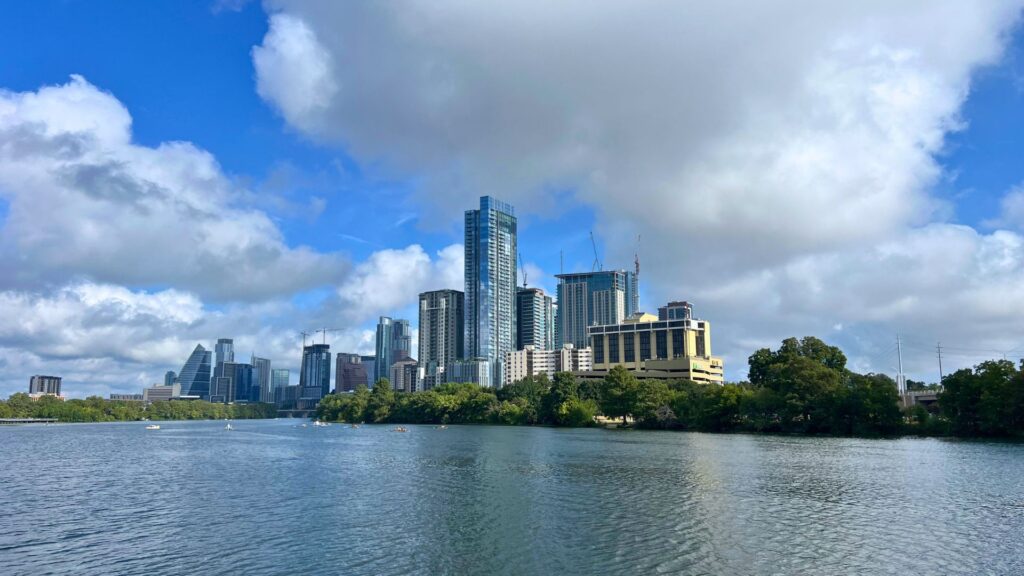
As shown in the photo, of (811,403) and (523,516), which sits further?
(811,403)

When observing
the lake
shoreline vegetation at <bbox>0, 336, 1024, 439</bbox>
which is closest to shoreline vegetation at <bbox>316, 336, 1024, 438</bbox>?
shoreline vegetation at <bbox>0, 336, 1024, 439</bbox>

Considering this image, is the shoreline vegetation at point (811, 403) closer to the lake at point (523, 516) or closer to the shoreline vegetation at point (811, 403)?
the shoreline vegetation at point (811, 403)

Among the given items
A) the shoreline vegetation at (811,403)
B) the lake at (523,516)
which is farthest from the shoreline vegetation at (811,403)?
the lake at (523,516)

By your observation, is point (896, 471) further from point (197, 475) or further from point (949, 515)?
point (197, 475)

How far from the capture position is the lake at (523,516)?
105 feet

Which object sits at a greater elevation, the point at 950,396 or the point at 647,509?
the point at 950,396

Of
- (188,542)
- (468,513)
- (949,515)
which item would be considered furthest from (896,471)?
(188,542)

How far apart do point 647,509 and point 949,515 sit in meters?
19.0

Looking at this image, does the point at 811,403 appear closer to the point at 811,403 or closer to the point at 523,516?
the point at 811,403

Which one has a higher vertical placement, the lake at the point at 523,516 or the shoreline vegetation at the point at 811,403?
the shoreline vegetation at the point at 811,403

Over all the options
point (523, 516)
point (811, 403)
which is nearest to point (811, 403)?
point (811, 403)

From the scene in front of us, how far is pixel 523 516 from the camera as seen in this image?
43.0 m

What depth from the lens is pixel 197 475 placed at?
2603 inches

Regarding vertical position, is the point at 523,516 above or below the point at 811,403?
below
